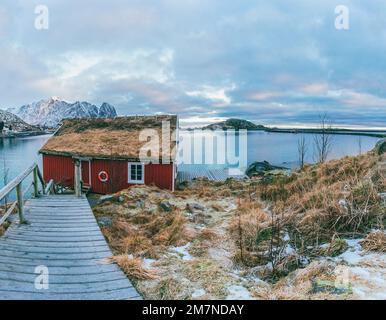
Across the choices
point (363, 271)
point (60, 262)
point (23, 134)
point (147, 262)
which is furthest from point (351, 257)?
point (23, 134)

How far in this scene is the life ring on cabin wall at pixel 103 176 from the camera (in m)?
17.1

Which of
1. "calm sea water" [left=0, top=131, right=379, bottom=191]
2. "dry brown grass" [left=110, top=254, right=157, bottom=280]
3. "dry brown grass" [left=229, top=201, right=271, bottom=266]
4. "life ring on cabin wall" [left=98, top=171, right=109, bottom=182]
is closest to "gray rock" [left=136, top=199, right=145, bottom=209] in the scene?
"dry brown grass" [left=229, top=201, right=271, bottom=266]

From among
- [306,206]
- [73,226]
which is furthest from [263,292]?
[73,226]

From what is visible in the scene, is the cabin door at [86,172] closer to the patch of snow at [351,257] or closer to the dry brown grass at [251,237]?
the dry brown grass at [251,237]

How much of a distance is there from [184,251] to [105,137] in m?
14.9

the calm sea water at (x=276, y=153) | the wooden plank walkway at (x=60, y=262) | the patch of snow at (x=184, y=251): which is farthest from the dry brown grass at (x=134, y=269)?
the calm sea water at (x=276, y=153)

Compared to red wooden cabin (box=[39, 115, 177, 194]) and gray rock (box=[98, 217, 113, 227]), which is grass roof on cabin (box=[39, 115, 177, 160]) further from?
gray rock (box=[98, 217, 113, 227])

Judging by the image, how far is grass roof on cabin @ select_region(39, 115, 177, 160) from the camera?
680 inches

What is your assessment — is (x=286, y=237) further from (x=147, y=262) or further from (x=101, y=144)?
(x=101, y=144)

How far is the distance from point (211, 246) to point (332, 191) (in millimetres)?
3078

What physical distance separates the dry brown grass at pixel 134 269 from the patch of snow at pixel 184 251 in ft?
3.21

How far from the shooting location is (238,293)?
4.07m
